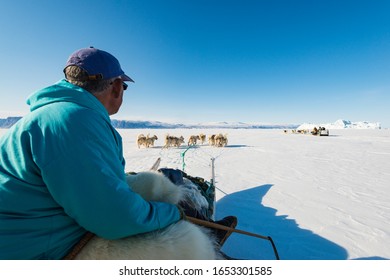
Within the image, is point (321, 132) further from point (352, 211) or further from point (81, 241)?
point (81, 241)

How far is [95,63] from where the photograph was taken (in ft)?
4.34

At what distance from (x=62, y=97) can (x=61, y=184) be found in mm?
459

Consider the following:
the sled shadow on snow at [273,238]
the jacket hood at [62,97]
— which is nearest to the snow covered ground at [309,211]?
the sled shadow on snow at [273,238]

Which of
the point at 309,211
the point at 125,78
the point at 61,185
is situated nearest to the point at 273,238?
the point at 309,211

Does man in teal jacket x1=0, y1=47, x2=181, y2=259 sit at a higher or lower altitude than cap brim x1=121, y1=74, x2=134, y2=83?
lower

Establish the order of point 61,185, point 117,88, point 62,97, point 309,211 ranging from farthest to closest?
point 309,211
point 117,88
point 62,97
point 61,185

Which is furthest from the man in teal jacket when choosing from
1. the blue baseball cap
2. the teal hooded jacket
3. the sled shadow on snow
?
the sled shadow on snow

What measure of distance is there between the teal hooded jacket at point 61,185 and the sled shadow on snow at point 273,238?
2.19 m

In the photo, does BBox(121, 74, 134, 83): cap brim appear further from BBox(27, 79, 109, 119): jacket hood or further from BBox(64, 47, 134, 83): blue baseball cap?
BBox(27, 79, 109, 119): jacket hood

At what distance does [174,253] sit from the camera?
1187 mm

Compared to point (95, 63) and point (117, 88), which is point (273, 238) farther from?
point (95, 63)

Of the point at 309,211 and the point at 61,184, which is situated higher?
the point at 61,184

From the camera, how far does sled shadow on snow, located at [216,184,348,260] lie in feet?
9.13

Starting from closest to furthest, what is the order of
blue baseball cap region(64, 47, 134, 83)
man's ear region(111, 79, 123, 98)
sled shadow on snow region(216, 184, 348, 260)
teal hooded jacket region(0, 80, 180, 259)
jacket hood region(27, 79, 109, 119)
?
1. teal hooded jacket region(0, 80, 180, 259)
2. jacket hood region(27, 79, 109, 119)
3. blue baseball cap region(64, 47, 134, 83)
4. man's ear region(111, 79, 123, 98)
5. sled shadow on snow region(216, 184, 348, 260)
